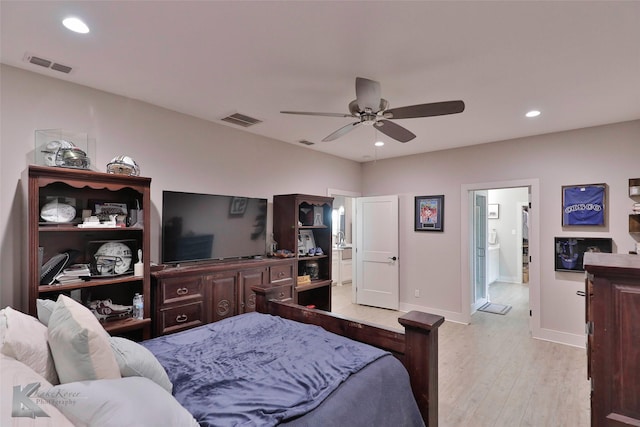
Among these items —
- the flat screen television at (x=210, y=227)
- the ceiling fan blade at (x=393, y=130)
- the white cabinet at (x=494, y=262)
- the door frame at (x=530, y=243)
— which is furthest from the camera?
the white cabinet at (x=494, y=262)

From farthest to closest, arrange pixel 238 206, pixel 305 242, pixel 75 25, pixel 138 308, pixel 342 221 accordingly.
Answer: pixel 342 221 < pixel 305 242 < pixel 238 206 < pixel 138 308 < pixel 75 25

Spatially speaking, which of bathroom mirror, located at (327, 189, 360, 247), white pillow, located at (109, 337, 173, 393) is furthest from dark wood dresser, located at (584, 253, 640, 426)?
bathroom mirror, located at (327, 189, 360, 247)

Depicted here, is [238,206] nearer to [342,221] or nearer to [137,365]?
[137,365]

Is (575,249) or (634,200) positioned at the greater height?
(634,200)

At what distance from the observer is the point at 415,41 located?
82.3 inches

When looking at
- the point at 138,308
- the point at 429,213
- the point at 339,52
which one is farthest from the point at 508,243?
the point at 138,308

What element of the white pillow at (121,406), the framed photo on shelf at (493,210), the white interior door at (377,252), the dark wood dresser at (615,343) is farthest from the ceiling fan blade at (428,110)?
the framed photo on shelf at (493,210)

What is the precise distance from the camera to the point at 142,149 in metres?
3.17

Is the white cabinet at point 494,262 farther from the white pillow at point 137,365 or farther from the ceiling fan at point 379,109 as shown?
the white pillow at point 137,365

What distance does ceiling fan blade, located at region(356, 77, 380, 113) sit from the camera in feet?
7.16

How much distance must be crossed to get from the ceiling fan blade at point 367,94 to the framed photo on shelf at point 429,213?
3088 millimetres

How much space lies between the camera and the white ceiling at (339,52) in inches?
70.8

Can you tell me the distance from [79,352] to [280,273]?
2.82m

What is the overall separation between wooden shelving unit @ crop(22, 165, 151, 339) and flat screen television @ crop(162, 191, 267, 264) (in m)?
0.33
